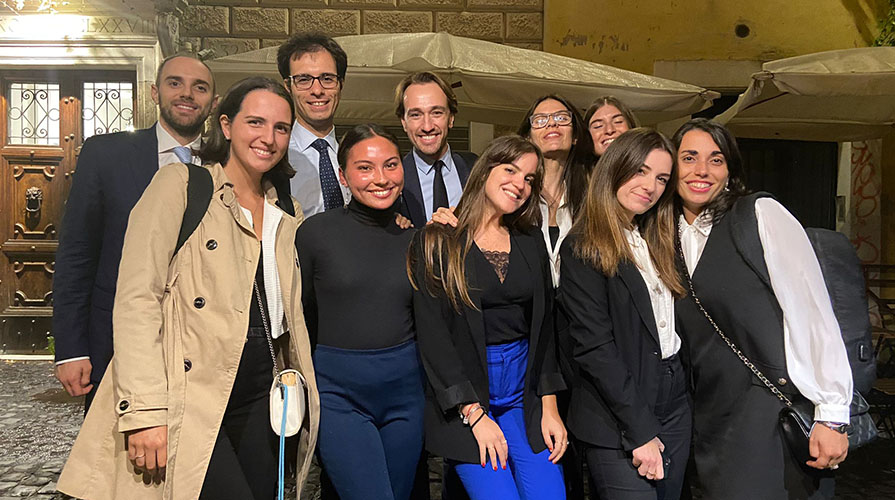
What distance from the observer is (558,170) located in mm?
3545

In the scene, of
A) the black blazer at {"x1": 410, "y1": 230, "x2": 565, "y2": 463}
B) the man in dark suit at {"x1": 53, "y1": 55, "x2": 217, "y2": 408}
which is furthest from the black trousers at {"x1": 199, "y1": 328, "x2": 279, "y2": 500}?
the man in dark suit at {"x1": 53, "y1": 55, "x2": 217, "y2": 408}

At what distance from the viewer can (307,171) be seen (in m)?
3.27

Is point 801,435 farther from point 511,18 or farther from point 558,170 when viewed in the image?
point 511,18

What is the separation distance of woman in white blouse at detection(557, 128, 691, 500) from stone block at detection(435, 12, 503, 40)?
595 cm

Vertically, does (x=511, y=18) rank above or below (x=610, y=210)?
above

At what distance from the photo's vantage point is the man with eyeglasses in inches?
128

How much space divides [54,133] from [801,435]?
8.95 meters

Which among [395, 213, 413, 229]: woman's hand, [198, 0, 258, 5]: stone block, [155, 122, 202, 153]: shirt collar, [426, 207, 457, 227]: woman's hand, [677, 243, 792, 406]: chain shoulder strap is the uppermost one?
[198, 0, 258, 5]: stone block

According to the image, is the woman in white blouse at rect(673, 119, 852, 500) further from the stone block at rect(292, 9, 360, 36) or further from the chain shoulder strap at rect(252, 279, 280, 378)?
the stone block at rect(292, 9, 360, 36)

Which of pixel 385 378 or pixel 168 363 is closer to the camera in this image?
pixel 168 363

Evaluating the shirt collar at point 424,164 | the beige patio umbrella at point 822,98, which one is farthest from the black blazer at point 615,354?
the beige patio umbrella at point 822,98

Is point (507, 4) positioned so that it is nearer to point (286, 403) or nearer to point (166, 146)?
point (166, 146)

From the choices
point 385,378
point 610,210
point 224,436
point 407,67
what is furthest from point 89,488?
point 407,67

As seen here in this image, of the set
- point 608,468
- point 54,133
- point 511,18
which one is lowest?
point 608,468
